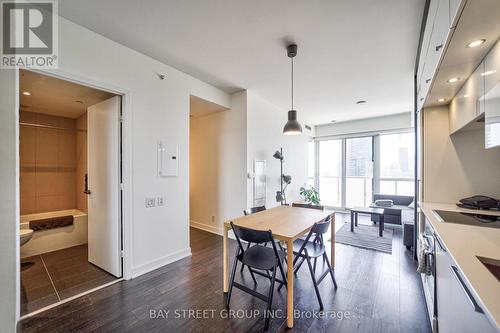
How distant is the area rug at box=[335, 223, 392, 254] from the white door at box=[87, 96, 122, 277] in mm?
3652

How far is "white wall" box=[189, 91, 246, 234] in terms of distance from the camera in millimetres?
3957

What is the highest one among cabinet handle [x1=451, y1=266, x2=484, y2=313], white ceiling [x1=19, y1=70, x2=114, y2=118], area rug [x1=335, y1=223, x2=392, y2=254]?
white ceiling [x1=19, y1=70, x2=114, y2=118]

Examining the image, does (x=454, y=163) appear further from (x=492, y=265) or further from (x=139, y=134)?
(x=139, y=134)

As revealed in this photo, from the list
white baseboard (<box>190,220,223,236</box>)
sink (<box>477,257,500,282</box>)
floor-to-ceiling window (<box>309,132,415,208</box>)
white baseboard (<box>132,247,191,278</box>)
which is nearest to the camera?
sink (<box>477,257,500,282</box>)

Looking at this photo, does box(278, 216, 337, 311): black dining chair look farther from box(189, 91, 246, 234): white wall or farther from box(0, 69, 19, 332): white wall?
box(0, 69, 19, 332): white wall

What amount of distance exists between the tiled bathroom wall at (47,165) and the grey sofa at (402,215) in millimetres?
6480

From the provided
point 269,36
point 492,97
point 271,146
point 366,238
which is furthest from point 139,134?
point 366,238

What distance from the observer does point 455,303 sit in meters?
1.05

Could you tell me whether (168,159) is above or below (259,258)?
above

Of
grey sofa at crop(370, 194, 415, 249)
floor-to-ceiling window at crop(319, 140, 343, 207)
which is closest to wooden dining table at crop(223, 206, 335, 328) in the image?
grey sofa at crop(370, 194, 415, 249)

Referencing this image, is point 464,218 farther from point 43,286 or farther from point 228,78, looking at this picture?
point 43,286

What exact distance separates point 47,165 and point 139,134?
2939mm

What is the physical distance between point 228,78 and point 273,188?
101 inches

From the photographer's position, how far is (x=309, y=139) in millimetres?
6988
